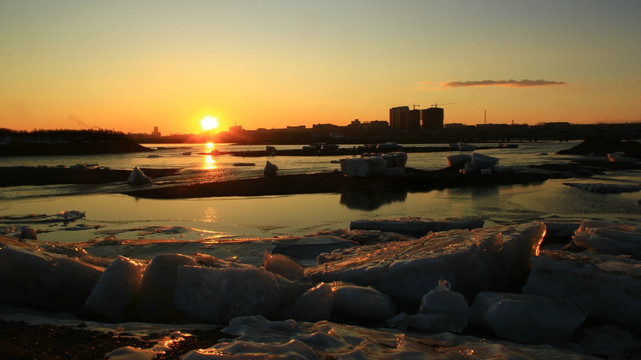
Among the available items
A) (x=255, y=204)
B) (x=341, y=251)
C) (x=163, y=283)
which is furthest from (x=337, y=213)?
(x=163, y=283)

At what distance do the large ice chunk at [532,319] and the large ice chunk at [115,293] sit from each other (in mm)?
3169

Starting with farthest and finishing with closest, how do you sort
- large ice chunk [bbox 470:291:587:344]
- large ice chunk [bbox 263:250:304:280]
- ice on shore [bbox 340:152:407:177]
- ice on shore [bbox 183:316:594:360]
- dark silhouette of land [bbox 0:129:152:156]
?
dark silhouette of land [bbox 0:129:152:156] < ice on shore [bbox 340:152:407:177] < large ice chunk [bbox 263:250:304:280] < large ice chunk [bbox 470:291:587:344] < ice on shore [bbox 183:316:594:360]

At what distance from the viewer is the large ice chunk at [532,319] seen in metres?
3.80

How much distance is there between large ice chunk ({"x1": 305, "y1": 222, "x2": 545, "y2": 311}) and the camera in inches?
180

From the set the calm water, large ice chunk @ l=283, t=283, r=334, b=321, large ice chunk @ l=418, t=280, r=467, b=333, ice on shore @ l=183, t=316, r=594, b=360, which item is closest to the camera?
ice on shore @ l=183, t=316, r=594, b=360

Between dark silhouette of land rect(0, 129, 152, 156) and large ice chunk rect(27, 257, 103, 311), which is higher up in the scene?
dark silhouette of land rect(0, 129, 152, 156)

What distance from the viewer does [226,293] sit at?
13.6 feet

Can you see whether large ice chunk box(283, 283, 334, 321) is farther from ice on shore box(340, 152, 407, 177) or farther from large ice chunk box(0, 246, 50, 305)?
ice on shore box(340, 152, 407, 177)

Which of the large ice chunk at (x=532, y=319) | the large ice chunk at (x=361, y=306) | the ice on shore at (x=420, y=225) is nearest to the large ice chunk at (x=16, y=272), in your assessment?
the large ice chunk at (x=361, y=306)

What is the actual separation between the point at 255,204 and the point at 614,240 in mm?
10560

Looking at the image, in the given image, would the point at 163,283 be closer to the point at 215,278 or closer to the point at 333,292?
the point at 215,278

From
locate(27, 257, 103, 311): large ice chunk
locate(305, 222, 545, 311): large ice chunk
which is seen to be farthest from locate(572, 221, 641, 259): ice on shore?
locate(27, 257, 103, 311): large ice chunk

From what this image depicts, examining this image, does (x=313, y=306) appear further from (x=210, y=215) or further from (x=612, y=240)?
(x=210, y=215)

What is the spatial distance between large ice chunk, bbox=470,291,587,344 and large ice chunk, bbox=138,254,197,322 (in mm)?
2811
